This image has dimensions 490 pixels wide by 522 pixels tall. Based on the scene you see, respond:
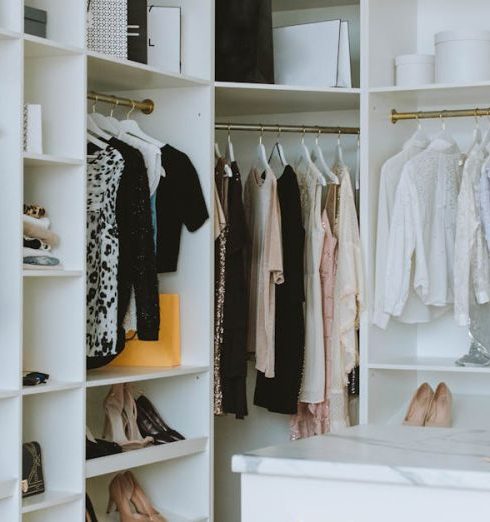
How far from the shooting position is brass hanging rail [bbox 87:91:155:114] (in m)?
3.66

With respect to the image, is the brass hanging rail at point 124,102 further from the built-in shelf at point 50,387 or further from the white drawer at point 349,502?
the white drawer at point 349,502

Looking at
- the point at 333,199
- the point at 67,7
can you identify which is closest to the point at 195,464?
the point at 333,199

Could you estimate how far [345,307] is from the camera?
3.99 meters

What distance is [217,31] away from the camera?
3.95m

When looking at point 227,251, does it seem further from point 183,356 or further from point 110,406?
point 110,406

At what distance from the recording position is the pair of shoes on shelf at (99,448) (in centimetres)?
338

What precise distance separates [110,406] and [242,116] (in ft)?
4.86

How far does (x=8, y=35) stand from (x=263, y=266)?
140 centimetres

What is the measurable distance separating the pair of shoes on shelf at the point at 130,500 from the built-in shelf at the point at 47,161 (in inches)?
48.5

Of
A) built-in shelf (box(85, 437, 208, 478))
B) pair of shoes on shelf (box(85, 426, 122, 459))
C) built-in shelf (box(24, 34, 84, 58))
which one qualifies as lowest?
built-in shelf (box(85, 437, 208, 478))

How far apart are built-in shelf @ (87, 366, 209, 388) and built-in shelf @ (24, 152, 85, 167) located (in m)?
0.69

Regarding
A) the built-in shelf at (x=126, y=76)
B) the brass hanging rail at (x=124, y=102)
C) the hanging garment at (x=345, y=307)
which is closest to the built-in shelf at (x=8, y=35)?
the built-in shelf at (x=126, y=76)

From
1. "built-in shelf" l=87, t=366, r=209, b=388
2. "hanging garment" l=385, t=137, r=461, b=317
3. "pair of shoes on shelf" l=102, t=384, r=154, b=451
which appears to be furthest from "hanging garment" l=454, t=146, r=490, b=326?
"pair of shoes on shelf" l=102, t=384, r=154, b=451

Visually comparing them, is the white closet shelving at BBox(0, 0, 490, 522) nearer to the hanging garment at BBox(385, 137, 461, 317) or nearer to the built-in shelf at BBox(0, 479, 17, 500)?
the built-in shelf at BBox(0, 479, 17, 500)
